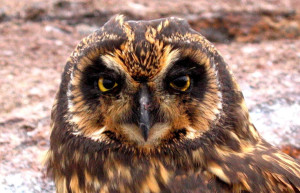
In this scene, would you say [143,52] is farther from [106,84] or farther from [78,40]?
[78,40]

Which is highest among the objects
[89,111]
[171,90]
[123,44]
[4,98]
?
[123,44]

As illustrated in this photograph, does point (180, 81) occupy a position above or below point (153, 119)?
Answer: above

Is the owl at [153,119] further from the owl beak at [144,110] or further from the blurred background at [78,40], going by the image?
the blurred background at [78,40]

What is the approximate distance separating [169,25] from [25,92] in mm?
1350

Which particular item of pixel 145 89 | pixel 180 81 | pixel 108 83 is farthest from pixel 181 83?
pixel 108 83

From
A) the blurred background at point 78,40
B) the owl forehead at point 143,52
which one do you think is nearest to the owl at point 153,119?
the owl forehead at point 143,52

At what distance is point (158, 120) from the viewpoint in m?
1.77

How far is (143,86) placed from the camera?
1.72 metres

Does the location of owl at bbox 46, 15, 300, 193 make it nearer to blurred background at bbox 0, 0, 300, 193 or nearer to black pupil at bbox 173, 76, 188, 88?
black pupil at bbox 173, 76, 188, 88

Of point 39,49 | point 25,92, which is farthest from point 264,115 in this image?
point 39,49

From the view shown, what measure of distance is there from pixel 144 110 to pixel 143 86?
0.08 metres

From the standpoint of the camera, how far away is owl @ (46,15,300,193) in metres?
1.73

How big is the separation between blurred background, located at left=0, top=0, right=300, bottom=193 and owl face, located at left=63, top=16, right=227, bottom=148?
25.3 inches

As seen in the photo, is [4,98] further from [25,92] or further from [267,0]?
[267,0]
